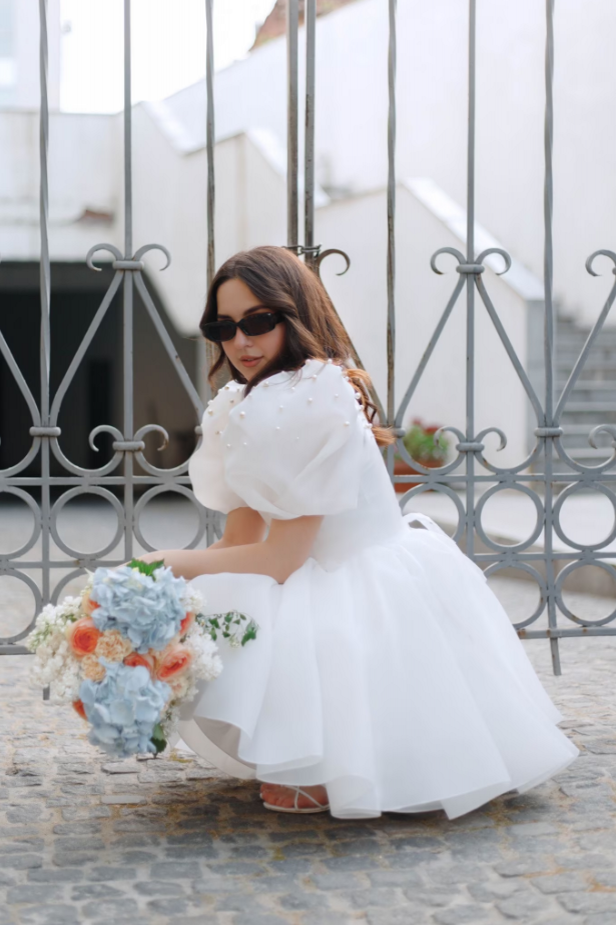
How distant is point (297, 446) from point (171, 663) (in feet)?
1.45

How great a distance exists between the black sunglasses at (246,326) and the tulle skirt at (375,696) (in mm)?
456

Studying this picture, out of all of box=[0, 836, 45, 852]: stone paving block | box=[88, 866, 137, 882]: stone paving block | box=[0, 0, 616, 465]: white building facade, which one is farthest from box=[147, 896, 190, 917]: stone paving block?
box=[0, 0, 616, 465]: white building facade

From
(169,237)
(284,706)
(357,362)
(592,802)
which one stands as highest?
(169,237)

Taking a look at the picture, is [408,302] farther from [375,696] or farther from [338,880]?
[338,880]

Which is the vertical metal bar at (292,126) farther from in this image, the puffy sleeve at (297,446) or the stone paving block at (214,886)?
the stone paving block at (214,886)

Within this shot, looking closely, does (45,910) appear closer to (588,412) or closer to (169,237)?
(588,412)

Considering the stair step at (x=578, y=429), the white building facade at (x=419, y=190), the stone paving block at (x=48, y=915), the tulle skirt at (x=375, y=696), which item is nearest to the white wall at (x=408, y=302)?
the white building facade at (x=419, y=190)

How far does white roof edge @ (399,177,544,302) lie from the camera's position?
8181mm

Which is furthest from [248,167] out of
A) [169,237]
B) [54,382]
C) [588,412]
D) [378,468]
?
[378,468]

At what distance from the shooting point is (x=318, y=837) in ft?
6.16

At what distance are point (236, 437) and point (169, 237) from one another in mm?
7668

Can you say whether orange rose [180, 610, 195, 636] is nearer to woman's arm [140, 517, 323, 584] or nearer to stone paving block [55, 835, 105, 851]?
woman's arm [140, 517, 323, 584]

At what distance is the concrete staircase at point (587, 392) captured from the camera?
7.59 metres

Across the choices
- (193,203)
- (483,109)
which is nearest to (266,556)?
(193,203)
